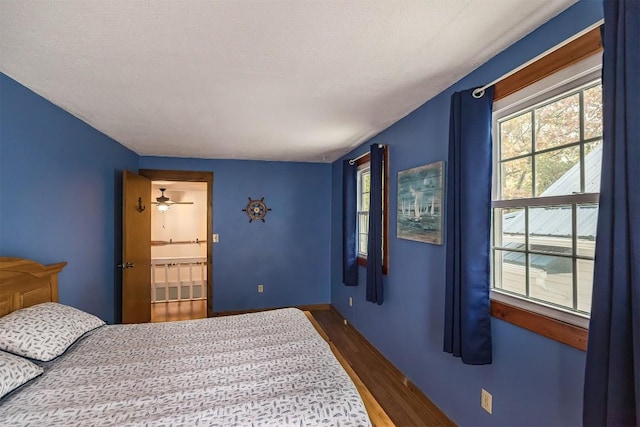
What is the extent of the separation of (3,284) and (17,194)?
570 mm

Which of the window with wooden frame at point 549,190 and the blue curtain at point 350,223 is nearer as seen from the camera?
the window with wooden frame at point 549,190

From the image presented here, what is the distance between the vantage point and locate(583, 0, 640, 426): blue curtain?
94 centimetres

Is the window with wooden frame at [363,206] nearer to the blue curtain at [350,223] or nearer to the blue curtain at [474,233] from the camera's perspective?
the blue curtain at [350,223]

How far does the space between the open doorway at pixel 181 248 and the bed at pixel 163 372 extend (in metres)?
2.34

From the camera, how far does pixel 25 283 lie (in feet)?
6.12

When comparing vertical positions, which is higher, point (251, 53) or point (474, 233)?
point (251, 53)

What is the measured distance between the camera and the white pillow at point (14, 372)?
1247mm

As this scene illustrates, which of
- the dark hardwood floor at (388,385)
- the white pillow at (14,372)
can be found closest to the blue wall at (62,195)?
the white pillow at (14,372)

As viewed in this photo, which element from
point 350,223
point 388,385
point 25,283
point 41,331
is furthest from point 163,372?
point 350,223

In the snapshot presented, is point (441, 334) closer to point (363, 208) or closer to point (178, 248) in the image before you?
point (363, 208)

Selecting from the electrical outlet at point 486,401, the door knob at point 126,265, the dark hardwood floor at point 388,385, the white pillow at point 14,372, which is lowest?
the dark hardwood floor at point 388,385

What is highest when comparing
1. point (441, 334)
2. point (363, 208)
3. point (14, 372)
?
point (363, 208)

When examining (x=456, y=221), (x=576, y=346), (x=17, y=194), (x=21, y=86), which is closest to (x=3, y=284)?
(x=17, y=194)

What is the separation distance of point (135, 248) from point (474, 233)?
363 cm
